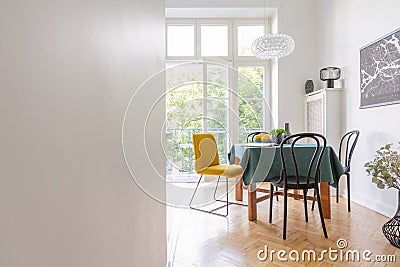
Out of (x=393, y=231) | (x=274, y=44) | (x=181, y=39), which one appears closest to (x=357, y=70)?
(x=274, y=44)

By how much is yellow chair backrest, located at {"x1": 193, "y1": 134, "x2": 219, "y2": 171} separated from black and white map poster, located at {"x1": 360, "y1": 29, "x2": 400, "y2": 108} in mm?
1954

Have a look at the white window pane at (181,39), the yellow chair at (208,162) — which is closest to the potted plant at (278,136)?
the yellow chair at (208,162)

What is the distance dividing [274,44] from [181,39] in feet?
7.16

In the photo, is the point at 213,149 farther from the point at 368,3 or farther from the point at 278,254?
the point at 368,3

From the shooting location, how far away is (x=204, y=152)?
334 cm

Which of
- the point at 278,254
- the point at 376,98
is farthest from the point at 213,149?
the point at 376,98

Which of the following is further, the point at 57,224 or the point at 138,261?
the point at 138,261

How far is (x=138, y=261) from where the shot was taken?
2.94 ft

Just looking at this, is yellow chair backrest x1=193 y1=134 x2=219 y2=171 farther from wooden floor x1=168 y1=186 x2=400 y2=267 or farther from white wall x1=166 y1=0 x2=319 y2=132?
white wall x1=166 y1=0 x2=319 y2=132

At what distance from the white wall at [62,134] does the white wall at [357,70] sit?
315 cm

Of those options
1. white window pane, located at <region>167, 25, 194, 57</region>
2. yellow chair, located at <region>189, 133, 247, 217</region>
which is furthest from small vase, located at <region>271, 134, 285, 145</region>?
white window pane, located at <region>167, 25, 194, 57</region>

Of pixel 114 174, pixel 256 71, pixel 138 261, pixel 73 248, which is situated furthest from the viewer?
pixel 256 71

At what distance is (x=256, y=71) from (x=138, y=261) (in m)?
5.03

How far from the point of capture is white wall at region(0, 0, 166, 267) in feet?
0.88
